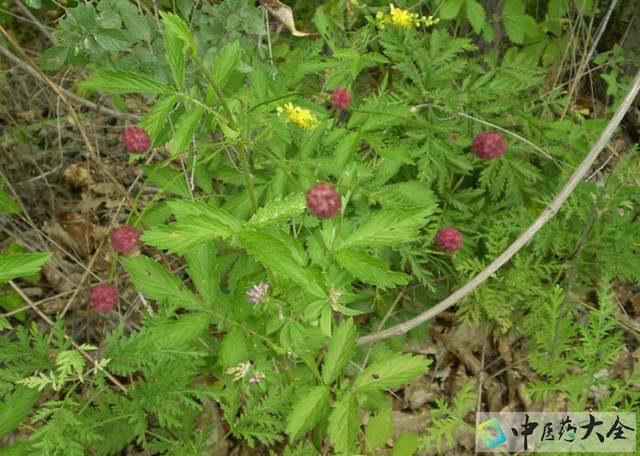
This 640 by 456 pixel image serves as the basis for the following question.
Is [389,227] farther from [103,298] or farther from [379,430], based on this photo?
[103,298]

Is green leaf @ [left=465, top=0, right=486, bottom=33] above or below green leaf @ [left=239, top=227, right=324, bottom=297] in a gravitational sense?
above

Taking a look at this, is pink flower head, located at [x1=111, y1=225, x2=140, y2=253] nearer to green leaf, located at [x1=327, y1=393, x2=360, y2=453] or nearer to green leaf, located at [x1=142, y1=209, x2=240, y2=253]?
green leaf, located at [x1=142, y1=209, x2=240, y2=253]

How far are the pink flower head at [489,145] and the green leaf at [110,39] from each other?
1368 mm

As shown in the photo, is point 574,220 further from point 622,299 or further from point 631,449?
point 631,449

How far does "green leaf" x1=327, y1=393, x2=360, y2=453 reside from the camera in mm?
1581

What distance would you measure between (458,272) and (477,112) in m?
0.71

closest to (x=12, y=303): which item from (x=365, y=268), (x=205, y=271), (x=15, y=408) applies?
(x=15, y=408)

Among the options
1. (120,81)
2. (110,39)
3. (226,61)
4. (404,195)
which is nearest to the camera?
(120,81)

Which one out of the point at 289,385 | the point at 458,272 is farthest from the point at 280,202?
the point at 458,272

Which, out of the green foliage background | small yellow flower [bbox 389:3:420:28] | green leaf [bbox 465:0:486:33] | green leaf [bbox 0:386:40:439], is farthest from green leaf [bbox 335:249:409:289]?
green leaf [bbox 465:0:486:33]

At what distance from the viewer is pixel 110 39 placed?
1.81 m

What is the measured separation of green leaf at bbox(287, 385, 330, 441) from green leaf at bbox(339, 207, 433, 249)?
0.46m

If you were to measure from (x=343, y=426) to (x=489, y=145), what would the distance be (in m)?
1.25

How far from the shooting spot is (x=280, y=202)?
1378mm
